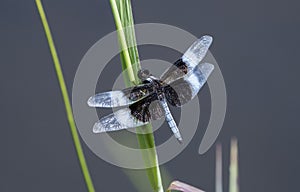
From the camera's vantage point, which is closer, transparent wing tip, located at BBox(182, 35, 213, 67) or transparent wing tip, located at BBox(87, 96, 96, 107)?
transparent wing tip, located at BBox(87, 96, 96, 107)

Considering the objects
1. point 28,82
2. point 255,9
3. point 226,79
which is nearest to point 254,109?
point 226,79

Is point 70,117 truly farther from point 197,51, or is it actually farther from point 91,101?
point 197,51

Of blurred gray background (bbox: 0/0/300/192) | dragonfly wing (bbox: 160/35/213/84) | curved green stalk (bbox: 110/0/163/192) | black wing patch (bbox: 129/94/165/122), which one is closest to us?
curved green stalk (bbox: 110/0/163/192)

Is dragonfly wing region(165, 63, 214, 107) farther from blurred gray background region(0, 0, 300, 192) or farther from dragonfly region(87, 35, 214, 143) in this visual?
blurred gray background region(0, 0, 300, 192)

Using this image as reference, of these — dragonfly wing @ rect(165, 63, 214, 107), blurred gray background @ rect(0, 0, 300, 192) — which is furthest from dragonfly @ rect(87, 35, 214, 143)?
blurred gray background @ rect(0, 0, 300, 192)

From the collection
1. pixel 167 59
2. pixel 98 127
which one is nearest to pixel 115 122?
pixel 98 127

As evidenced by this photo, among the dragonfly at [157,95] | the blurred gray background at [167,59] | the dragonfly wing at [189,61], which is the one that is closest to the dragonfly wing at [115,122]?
the dragonfly at [157,95]

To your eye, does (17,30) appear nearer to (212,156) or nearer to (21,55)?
(21,55)

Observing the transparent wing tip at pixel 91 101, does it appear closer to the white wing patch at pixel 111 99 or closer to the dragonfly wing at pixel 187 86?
the white wing patch at pixel 111 99
